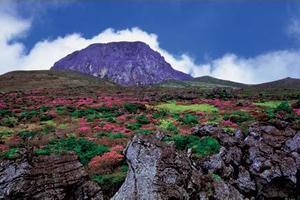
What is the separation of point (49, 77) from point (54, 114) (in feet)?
346

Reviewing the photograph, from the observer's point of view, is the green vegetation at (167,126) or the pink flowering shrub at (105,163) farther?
the green vegetation at (167,126)

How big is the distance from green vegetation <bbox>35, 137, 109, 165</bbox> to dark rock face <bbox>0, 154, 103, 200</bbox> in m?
5.25

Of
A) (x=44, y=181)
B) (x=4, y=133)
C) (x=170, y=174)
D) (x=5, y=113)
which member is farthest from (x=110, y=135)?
(x=5, y=113)

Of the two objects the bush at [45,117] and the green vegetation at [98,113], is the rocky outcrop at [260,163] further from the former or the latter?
the bush at [45,117]

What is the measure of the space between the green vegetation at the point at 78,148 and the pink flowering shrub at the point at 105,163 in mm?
749

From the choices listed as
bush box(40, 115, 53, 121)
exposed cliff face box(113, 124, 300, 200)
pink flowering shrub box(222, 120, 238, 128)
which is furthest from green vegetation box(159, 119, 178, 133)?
bush box(40, 115, 53, 121)

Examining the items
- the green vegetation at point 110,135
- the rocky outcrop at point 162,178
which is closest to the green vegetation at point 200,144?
the green vegetation at point 110,135

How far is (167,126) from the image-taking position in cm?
3572

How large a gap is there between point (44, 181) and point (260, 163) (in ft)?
36.9

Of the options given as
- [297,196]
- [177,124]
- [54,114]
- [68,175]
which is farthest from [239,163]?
[54,114]

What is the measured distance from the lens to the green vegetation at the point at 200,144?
2325cm

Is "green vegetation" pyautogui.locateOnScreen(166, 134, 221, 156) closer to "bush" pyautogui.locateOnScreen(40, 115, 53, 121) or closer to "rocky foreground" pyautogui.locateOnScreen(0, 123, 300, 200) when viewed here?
"rocky foreground" pyautogui.locateOnScreen(0, 123, 300, 200)

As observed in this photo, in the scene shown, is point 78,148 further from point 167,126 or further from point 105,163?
point 167,126

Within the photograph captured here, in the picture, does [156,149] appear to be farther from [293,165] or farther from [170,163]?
[293,165]
